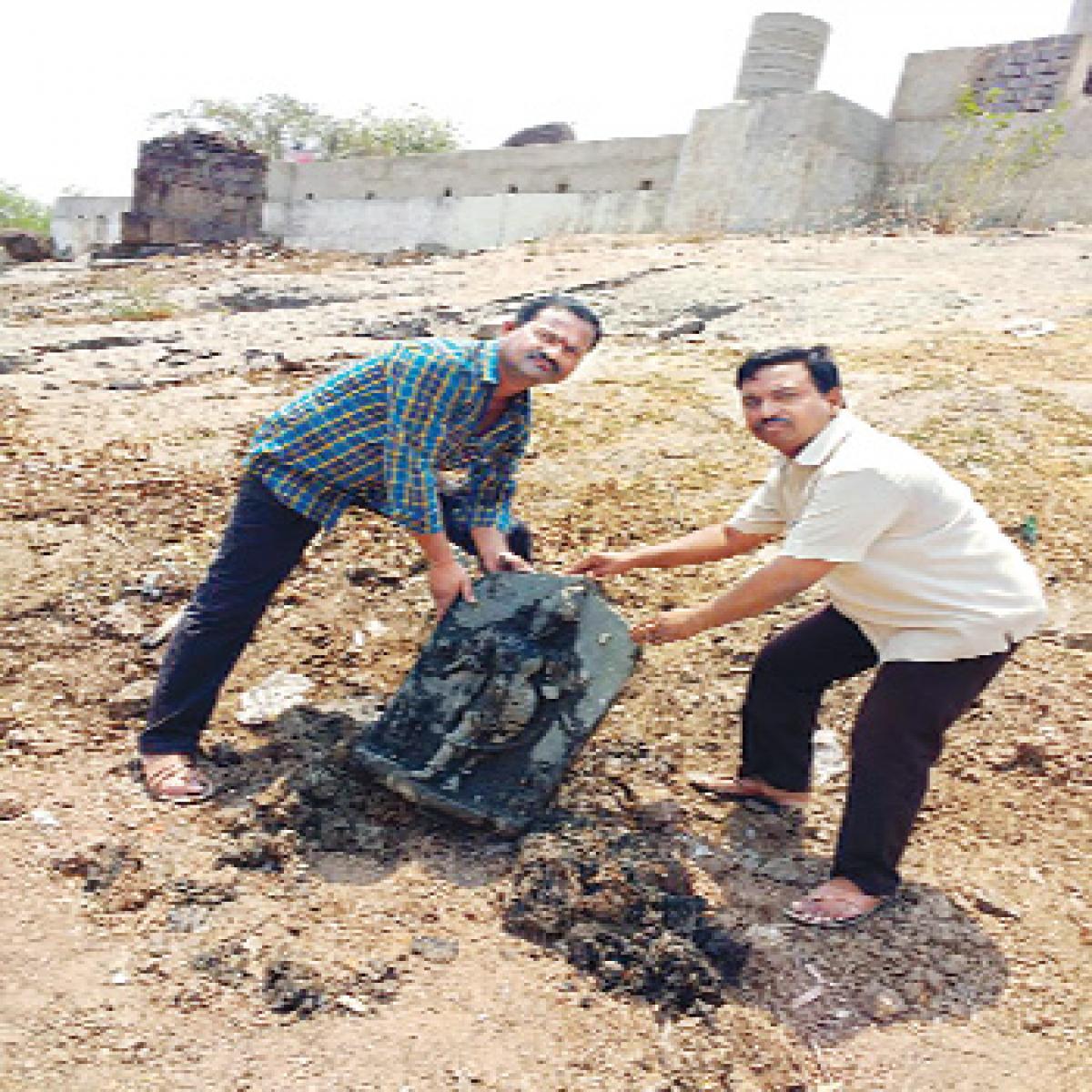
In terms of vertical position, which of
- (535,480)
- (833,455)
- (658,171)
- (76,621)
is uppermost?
(658,171)

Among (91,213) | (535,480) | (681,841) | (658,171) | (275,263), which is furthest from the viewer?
(91,213)

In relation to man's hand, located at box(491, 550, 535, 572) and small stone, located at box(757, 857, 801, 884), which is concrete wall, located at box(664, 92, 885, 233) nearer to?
man's hand, located at box(491, 550, 535, 572)

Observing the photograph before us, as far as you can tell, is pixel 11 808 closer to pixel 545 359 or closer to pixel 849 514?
pixel 545 359

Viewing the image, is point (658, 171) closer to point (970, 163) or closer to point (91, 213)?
point (970, 163)

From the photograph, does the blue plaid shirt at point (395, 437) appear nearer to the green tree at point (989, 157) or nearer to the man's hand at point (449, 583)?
the man's hand at point (449, 583)

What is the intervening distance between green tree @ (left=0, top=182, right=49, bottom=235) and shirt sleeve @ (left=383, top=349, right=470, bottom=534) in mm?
38962

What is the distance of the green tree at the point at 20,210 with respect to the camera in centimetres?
3728

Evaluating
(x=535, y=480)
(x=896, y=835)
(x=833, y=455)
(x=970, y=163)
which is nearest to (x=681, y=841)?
(x=896, y=835)

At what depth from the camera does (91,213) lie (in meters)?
21.3

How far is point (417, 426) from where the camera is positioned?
2475 millimetres

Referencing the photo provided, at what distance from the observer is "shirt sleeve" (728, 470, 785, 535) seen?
8.34ft

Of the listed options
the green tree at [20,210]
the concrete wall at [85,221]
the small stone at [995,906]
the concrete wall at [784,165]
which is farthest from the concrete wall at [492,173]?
the green tree at [20,210]

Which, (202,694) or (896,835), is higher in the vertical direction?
(896,835)

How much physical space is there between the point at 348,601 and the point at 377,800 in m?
0.98
